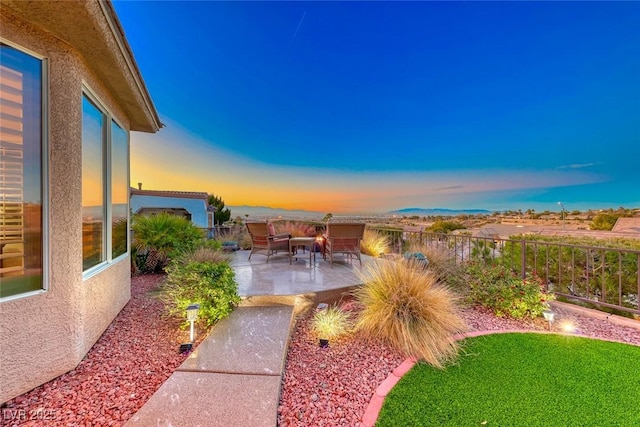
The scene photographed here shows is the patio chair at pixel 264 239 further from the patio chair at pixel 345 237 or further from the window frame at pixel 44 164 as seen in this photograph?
the window frame at pixel 44 164

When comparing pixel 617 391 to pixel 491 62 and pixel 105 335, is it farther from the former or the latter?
pixel 491 62

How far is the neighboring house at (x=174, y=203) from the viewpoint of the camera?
15468 mm

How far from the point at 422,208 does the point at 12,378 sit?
2237 centimetres

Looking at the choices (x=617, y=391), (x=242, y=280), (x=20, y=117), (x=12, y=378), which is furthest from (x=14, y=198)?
(x=617, y=391)

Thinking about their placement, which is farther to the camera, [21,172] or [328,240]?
[328,240]

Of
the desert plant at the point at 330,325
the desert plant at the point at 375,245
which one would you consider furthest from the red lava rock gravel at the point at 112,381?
the desert plant at the point at 375,245

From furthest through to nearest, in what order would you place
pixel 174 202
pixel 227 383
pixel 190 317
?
1. pixel 174 202
2. pixel 190 317
3. pixel 227 383

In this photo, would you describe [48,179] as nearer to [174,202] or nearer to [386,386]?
[386,386]

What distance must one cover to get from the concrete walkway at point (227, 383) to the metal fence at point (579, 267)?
499cm

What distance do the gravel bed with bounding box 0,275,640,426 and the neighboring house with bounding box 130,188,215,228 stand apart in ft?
42.1

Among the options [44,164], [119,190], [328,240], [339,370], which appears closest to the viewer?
[44,164]

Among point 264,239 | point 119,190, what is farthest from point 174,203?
point 119,190

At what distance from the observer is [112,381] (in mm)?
2393

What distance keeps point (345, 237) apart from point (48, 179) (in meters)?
4.95
